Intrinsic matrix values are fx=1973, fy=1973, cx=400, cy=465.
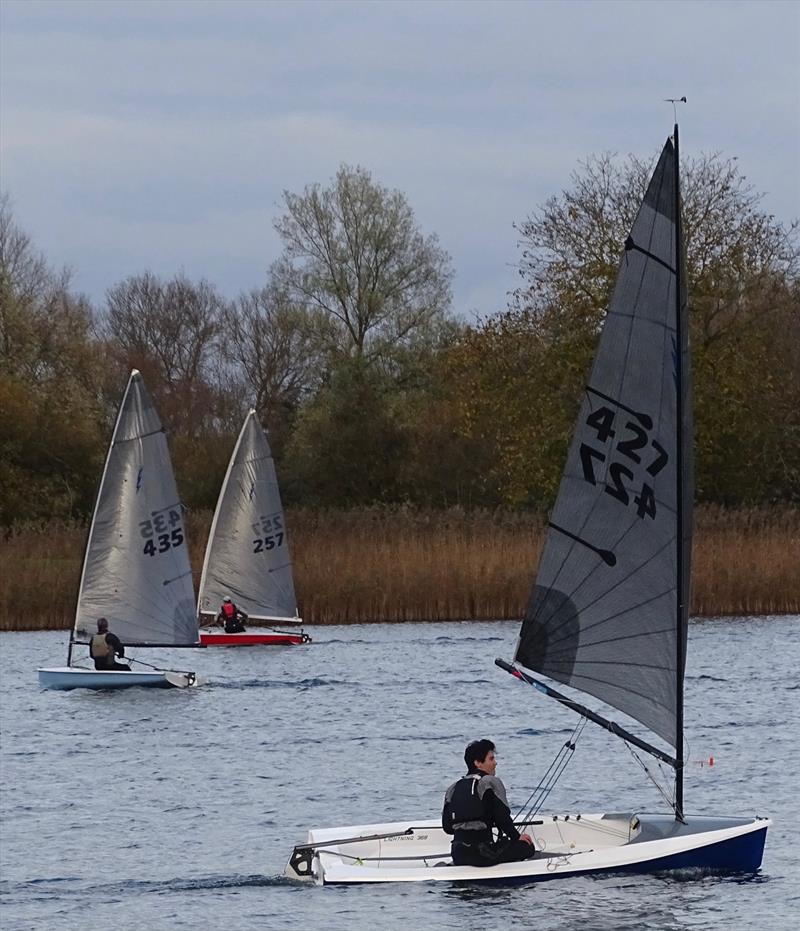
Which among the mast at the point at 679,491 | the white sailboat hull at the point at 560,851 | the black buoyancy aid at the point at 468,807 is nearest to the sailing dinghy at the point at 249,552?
the white sailboat hull at the point at 560,851

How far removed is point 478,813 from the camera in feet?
48.3

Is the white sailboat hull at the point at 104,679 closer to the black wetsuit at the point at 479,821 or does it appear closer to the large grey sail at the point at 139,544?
the large grey sail at the point at 139,544

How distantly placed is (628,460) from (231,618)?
75.1ft

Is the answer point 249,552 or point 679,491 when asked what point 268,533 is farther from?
point 679,491

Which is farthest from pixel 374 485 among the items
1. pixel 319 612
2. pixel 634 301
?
pixel 634 301

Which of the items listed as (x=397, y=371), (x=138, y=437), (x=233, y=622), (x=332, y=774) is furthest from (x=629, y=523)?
(x=397, y=371)

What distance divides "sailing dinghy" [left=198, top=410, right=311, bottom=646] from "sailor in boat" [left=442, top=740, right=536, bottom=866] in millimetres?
21539

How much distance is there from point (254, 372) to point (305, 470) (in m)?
17.0

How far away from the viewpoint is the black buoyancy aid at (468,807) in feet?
48.1

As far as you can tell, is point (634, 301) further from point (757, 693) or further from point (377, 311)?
point (377, 311)

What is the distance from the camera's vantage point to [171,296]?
260ft

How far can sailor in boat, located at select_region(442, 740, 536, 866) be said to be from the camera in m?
14.7

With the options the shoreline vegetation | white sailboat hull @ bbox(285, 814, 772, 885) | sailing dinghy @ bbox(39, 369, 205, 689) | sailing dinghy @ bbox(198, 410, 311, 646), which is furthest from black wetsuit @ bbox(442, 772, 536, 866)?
sailing dinghy @ bbox(198, 410, 311, 646)

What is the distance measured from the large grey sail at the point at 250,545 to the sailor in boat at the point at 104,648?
7.55m
